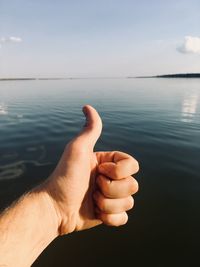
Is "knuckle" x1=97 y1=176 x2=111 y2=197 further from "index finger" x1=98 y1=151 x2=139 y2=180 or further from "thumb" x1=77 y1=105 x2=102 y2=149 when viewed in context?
"thumb" x1=77 y1=105 x2=102 y2=149

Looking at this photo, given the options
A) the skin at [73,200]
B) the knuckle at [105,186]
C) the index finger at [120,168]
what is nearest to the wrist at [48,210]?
the skin at [73,200]

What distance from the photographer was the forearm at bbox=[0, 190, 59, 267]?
203 cm

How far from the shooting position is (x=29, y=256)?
7.17ft

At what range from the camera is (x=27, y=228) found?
2211 millimetres

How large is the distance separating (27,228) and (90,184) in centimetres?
88

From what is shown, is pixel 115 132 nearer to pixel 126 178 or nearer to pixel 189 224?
pixel 189 224

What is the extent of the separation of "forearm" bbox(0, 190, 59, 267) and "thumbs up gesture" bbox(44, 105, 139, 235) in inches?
5.1

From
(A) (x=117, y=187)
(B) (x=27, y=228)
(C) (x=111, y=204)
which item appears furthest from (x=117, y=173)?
(B) (x=27, y=228)

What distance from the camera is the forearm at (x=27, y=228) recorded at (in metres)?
2.03

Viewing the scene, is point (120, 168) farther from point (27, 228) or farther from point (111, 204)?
point (27, 228)

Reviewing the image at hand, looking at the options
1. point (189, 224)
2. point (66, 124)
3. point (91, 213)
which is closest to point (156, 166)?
point (189, 224)

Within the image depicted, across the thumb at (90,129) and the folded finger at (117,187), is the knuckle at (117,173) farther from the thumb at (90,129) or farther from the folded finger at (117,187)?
the thumb at (90,129)

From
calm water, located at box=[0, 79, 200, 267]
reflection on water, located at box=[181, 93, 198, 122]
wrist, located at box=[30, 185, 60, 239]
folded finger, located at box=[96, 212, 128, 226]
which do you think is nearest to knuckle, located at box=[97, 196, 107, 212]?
folded finger, located at box=[96, 212, 128, 226]

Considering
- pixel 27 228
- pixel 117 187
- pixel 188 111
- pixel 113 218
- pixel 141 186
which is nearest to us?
pixel 27 228
